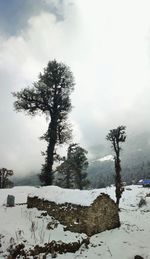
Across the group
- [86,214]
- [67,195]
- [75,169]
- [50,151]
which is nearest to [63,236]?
[86,214]

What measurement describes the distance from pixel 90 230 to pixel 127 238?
2.40 metres

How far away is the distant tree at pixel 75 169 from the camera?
154 feet

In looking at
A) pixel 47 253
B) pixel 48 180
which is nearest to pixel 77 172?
pixel 48 180

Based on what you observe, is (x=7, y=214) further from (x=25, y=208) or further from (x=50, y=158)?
(x=50, y=158)

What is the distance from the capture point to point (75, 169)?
48531 mm

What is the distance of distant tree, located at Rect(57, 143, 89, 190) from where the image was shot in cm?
4684

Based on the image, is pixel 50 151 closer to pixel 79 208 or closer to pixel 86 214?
pixel 79 208

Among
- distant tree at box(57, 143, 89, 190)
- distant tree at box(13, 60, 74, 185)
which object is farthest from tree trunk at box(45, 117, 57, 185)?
distant tree at box(57, 143, 89, 190)

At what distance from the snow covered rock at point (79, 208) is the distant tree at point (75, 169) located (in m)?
27.3

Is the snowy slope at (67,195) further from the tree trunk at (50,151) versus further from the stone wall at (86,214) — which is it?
the tree trunk at (50,151)

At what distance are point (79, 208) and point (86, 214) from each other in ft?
1.84

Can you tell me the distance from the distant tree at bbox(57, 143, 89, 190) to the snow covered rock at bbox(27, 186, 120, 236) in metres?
27.3

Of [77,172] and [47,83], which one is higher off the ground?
[47,83]

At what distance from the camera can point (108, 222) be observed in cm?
1753
